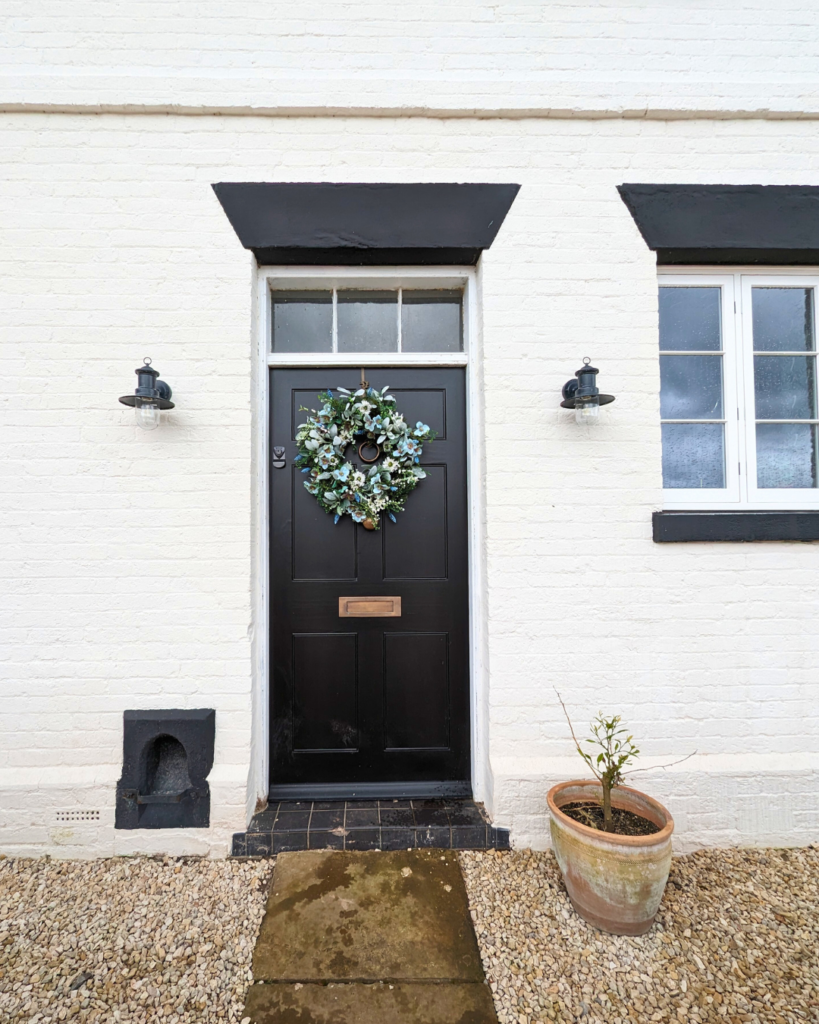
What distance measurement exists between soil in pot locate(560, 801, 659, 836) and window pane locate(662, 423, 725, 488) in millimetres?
1620

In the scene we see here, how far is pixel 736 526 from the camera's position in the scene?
8.25ft

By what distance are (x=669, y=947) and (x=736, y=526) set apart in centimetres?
182

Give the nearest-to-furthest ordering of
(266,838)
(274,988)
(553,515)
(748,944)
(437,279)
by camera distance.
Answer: (274,988) → (748,944) → (266,838) → (553,515) → (437,279)

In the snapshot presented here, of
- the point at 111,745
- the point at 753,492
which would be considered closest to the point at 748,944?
the point at 753,492

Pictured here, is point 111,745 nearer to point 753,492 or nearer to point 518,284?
point 518,284

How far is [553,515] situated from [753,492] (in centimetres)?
111

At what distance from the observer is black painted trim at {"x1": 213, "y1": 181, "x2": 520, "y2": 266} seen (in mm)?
2527

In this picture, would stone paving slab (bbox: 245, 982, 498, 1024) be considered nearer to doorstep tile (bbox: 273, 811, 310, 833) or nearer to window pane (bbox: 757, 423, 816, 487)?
doorstep tile (bbox: 273, 811, 310, 833)

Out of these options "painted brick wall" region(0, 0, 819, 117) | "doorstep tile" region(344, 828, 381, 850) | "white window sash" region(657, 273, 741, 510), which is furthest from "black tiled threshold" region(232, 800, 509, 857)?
"painted brick wall" region(0, 0, 819, 117)

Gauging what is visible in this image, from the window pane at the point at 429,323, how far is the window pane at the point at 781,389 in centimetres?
166

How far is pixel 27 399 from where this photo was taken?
249cm

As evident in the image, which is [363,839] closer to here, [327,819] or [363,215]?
[327,819]

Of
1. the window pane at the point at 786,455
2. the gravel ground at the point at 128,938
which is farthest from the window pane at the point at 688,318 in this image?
the gravel ground at the point at 128,938

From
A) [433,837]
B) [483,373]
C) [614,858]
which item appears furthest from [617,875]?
[483,373]
